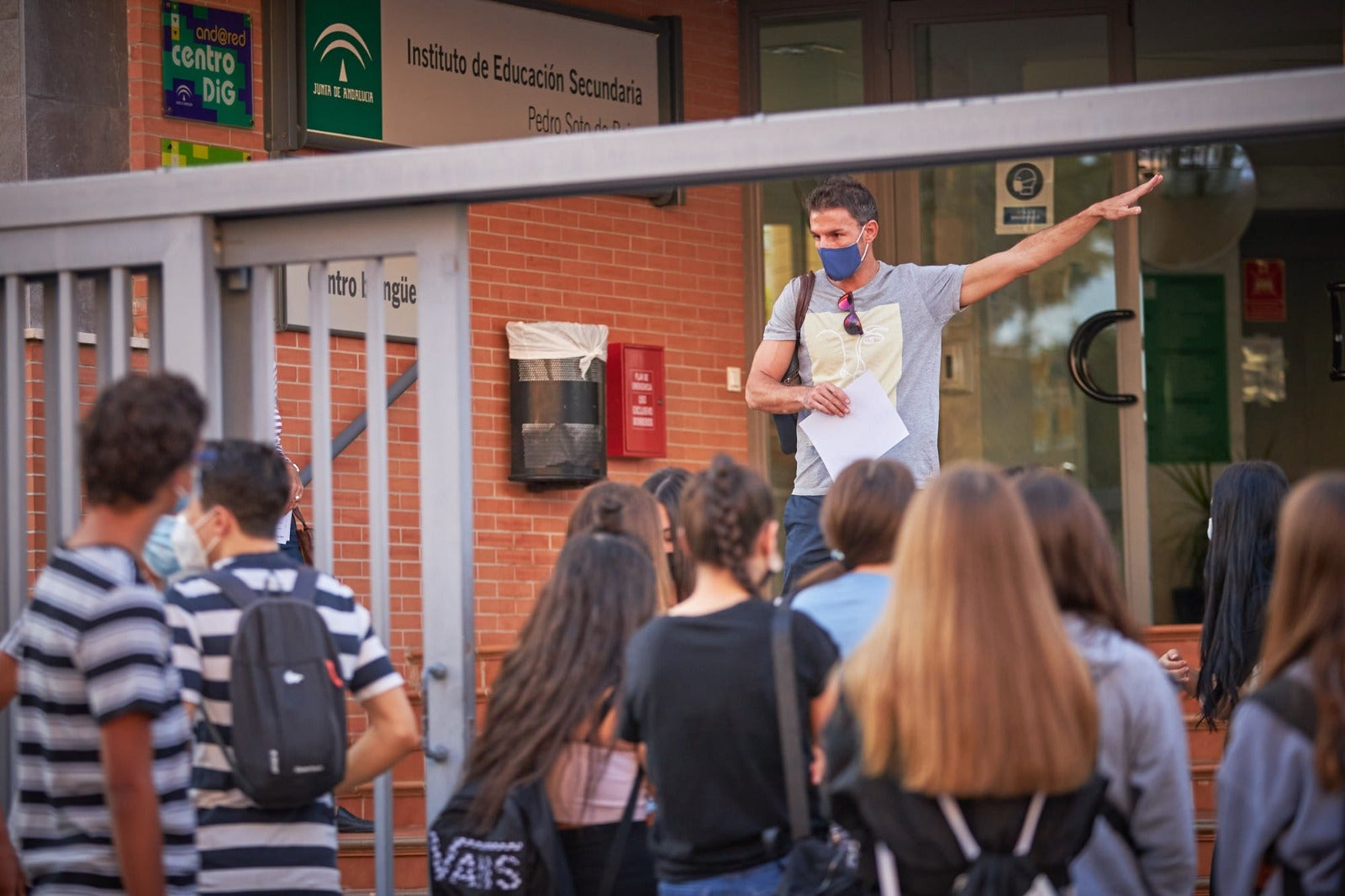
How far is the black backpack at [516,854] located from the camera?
3.86 metres

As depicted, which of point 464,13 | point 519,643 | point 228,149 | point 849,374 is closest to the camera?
point 519,643

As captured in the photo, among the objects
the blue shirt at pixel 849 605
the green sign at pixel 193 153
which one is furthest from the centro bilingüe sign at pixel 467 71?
the blue shirt at pixel 849 605

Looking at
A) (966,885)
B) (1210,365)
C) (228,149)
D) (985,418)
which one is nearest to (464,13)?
(228,149)

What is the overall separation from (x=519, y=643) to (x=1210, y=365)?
280 inches

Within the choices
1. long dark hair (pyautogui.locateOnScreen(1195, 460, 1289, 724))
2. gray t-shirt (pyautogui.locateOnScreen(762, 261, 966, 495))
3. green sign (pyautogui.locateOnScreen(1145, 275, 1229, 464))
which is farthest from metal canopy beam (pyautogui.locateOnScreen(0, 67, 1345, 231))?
green sign (pyautogui.locateOnScreen(1145, 275, 1229, 464))

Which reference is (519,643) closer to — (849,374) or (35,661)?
(35,661)

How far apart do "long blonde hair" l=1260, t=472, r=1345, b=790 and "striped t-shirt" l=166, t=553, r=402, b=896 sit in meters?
1.97

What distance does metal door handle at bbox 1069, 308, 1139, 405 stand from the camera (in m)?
9.54

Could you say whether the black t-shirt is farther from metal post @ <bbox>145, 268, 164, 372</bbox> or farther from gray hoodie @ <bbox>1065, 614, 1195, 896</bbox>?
metal post @ <bbox>145, 268, 164, 372</bbox>

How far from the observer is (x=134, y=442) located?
3357 millimetres

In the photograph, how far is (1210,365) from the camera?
33.1 feet

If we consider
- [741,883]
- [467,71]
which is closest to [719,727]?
[741,883]

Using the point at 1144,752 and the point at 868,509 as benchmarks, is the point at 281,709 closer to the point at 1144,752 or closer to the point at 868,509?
the point at 868,509

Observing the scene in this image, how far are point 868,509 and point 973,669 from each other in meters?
0.92
